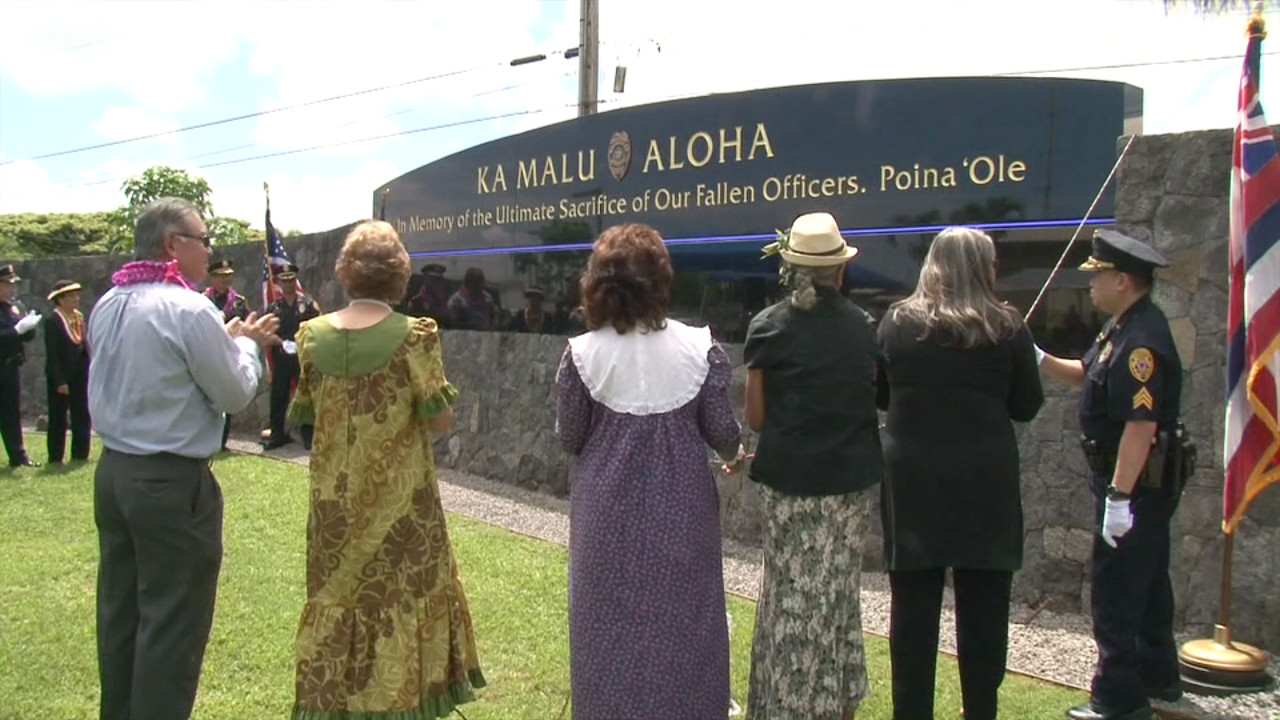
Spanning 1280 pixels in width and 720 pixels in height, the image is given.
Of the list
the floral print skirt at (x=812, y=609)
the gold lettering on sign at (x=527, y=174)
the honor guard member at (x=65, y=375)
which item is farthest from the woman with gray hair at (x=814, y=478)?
the honor guard member at (x=65, y=375)

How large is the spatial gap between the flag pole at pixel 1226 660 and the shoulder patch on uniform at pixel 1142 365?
112 centimetres

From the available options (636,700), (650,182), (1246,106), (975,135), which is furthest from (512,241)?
(636,700)

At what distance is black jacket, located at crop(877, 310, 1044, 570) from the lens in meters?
3.61

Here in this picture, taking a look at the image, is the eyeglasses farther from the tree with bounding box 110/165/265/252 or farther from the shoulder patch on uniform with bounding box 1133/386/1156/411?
the tree with bounding box 110/165/265/252

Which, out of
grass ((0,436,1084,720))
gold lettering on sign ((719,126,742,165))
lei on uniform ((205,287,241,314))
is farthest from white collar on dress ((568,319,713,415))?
lei on uniform ((205,287,241,314))

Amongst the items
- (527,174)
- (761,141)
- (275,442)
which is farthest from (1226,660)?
(275,442)

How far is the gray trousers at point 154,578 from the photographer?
3.47 metres

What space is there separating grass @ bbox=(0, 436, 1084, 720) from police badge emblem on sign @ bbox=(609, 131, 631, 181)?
114 inches

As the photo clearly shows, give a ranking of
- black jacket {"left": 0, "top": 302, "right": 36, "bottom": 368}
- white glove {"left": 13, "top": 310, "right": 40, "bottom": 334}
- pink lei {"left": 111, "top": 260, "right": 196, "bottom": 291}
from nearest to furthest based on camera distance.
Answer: pink lei {"left": 111, "top": 260, "right": 196, "bottom": 291} → black jacket {"left": 0, "top": 302, "right": 36, "bottom": 368} → white glove {"left": 13, "top": 310, "right": 40, "bottom": 334}

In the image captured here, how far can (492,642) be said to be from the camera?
499cm

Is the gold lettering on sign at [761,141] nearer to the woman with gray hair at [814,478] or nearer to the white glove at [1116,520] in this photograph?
the woman with gray hair at [814,478]

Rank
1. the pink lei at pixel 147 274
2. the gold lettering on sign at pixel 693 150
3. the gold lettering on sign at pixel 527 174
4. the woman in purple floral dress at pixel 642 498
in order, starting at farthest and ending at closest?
the gold lettering on sign at pixel 527 174 → the gold lettering on sign at pixel 693 150 → the pink lei at pixel 147 274 → the woman in purple floral dress at pixel 642 498

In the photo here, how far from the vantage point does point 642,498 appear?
319 centimetres

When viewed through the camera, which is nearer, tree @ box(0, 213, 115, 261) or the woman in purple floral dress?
the woman in purple floral dress
